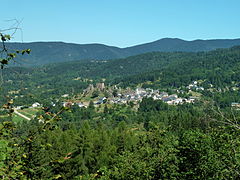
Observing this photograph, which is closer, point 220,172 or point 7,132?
point 7,132

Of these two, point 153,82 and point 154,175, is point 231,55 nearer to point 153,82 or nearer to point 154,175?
point 153,82

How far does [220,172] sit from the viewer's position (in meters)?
8.59

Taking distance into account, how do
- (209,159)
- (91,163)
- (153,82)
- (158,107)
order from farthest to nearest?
1. (153,82)
2. (158,107)
3. (91,163)
4. (209,159)

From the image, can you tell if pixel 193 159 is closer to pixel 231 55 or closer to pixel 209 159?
pixel 209 159

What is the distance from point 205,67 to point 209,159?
170m

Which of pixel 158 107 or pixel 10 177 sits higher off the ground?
pixel 10 177

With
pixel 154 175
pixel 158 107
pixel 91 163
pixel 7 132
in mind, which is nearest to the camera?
pixel 7 132

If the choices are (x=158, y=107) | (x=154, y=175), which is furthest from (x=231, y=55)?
(x=154, y=175)

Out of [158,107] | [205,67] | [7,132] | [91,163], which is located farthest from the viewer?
[205,67]

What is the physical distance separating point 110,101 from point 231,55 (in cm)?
10879

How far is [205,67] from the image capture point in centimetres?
16975

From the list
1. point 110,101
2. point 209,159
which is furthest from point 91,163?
point 110,101

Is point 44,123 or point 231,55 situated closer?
point 44,123

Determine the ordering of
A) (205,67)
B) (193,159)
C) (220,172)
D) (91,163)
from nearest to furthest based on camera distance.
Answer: (220,172) → (193,159) → (91,163) → (205,67)
